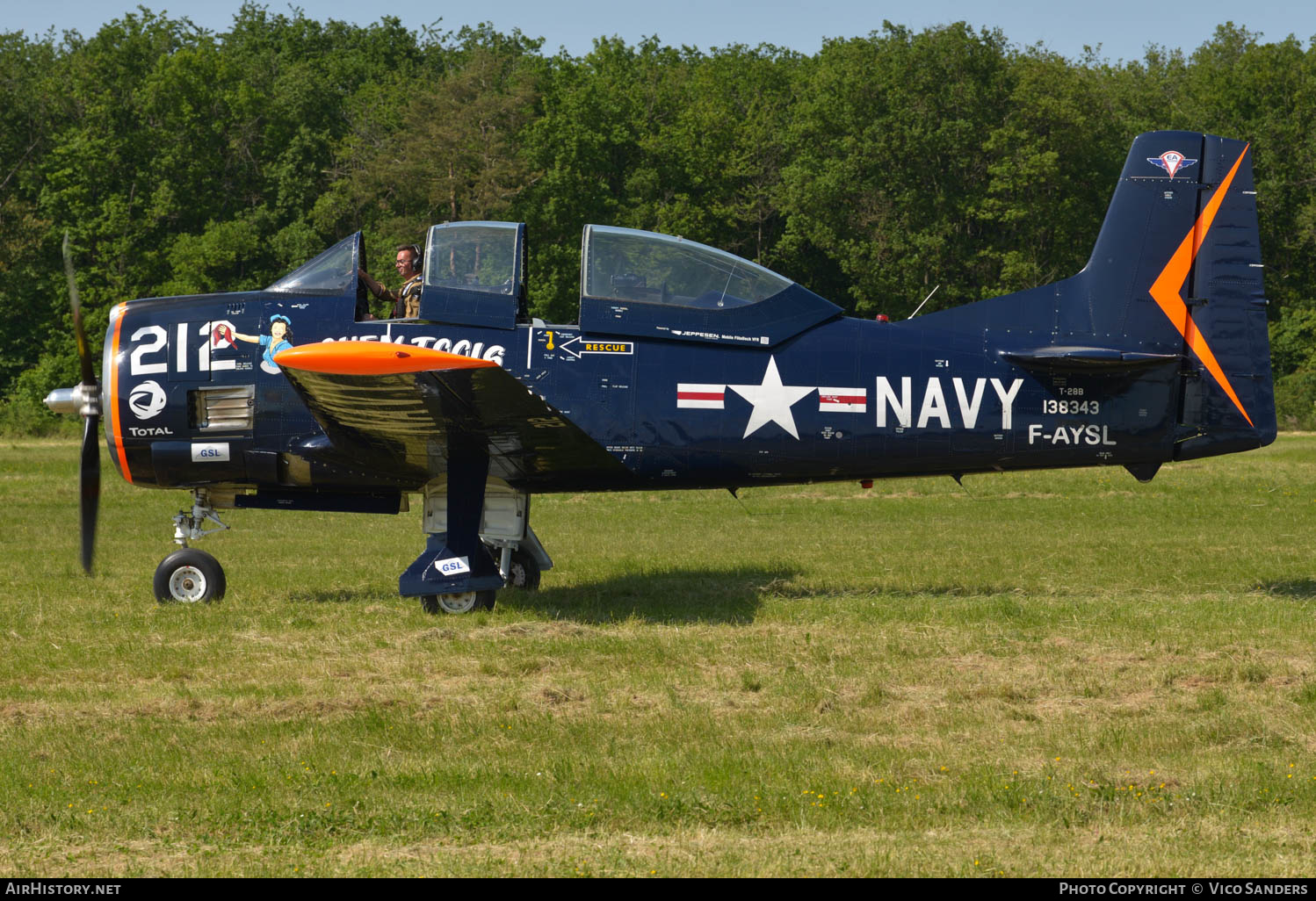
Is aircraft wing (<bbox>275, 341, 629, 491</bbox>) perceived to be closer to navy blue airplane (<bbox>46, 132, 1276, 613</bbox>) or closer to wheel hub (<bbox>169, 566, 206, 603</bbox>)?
navy blue airplane (<bbox>46, 132, 1276, 613</bbox>)

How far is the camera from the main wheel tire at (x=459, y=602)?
433 inches

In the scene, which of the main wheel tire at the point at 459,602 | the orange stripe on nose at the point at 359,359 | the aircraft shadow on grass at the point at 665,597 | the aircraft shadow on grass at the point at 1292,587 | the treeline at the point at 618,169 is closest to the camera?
the orange stripe on nose at the point at 359,359

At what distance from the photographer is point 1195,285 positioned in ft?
37.1

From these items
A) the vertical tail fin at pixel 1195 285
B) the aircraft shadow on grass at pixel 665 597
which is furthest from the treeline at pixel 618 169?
the vertical tail fin at pixel 1195 285

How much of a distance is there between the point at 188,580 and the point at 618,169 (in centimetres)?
4374

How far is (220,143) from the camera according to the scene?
182ft

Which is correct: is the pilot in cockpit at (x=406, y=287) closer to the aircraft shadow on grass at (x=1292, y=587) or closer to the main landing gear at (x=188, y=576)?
the main landing gear at (x=188, y=576)

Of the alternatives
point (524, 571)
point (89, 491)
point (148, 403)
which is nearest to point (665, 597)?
point (524, 571)

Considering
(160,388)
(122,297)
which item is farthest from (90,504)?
(122,297)

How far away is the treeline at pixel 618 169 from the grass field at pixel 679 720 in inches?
1345

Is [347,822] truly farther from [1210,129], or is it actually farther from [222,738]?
[1210,129]

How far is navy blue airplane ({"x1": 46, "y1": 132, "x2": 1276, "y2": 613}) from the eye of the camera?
35.7 ft

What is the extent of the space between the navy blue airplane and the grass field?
4.17 ft

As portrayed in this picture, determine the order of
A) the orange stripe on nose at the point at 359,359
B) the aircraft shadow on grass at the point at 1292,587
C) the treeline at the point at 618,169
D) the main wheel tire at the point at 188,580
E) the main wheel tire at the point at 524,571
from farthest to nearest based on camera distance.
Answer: the treeline at the point at 618,169
the main wheel tire at the point at 524,571
the aircraft shadow on grass at the point at 1292,587
the main wheel tire at the point at 188,580
the orange stripe on nose at the point at 359,359
